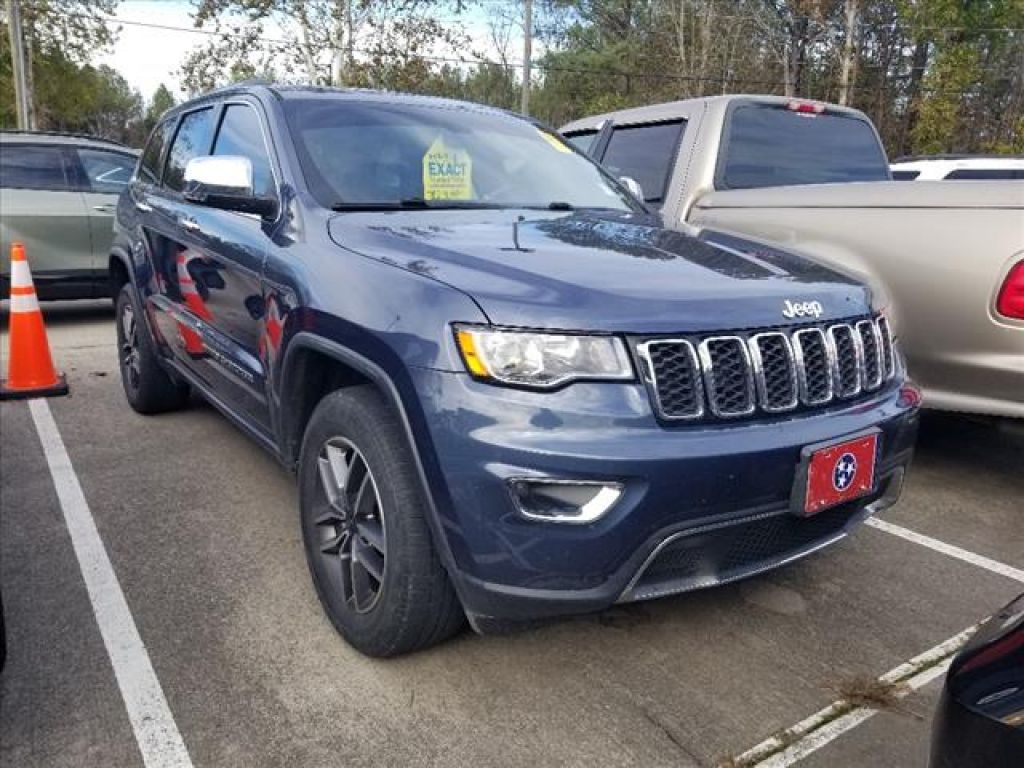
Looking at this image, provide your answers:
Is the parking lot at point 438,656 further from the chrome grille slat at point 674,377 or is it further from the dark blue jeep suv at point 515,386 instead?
the chrome grille slat at point 674,377

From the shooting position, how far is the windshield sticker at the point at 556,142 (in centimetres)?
389

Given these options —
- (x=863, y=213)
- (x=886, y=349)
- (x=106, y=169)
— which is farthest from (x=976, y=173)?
(x=106, y=169)

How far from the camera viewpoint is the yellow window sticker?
319cm

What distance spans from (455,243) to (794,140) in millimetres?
3466

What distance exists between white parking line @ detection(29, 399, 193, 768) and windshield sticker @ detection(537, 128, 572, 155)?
2551mm

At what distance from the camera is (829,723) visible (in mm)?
2326

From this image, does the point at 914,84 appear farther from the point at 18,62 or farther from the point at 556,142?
the point at 556,142

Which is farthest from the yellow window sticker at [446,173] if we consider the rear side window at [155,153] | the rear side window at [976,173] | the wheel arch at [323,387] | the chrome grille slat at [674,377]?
the rear side window at [976,173]

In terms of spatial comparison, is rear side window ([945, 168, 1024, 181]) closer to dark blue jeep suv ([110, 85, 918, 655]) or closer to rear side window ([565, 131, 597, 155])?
rear side window ([565, 131, 597, 155])

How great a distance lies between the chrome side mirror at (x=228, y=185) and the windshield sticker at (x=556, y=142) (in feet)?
4.60

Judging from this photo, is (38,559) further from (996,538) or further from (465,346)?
(996,538)

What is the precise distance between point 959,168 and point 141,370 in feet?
22.6

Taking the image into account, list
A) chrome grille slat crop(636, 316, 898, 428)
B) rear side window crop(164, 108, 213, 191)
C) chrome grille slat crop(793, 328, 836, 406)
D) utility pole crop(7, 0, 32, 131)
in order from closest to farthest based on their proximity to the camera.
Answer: chrome grille slat crop(636, 316, 898, 428), chrome grille slat crop(793, 328, 836, 406), rear side window crop(164, 108, 213, 191), utility pole crop(7, 0, 32, 131)

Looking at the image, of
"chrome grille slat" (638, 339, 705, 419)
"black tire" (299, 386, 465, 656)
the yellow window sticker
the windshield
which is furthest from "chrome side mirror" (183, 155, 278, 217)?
"chrome grille slat" (638, 339, 705, 419)
